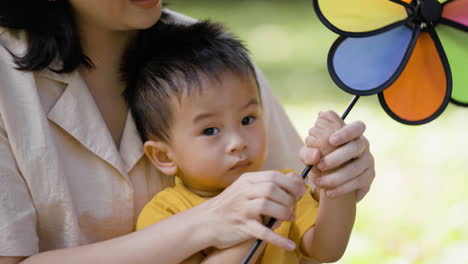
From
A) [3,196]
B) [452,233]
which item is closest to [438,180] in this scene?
[452,233]

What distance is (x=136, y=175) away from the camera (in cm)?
129

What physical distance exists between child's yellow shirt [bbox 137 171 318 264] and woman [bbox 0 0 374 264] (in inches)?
1.8

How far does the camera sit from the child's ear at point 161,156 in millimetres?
1261

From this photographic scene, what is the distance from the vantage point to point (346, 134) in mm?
1030

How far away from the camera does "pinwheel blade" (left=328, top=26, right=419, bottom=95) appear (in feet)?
3.42

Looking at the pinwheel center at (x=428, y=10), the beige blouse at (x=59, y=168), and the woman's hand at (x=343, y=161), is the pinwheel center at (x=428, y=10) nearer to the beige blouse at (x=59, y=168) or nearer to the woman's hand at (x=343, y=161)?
the woman's hand at (x=343, y=161)

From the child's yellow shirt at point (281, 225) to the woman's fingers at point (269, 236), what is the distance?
17cm

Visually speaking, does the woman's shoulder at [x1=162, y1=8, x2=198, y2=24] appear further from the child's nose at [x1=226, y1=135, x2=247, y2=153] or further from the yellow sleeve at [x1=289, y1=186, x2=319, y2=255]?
the yellow sleeve at [x1=289, y1=186, x2=319, y2=255]

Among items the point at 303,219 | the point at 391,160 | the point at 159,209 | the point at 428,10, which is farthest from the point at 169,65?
the point at 391,160

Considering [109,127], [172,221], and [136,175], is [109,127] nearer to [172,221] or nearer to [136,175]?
[136,175]

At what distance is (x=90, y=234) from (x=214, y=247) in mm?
238

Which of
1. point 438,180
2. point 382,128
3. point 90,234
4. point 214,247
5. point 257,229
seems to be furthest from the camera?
point 382,128

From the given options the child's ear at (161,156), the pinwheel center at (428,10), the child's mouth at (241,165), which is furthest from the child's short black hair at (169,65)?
the pinwheel center at (428,10)

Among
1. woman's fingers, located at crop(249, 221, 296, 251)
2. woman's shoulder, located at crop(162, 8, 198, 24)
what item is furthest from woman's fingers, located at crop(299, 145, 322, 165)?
woman's shoulder, located at crop(162, 8, 198, 24)
